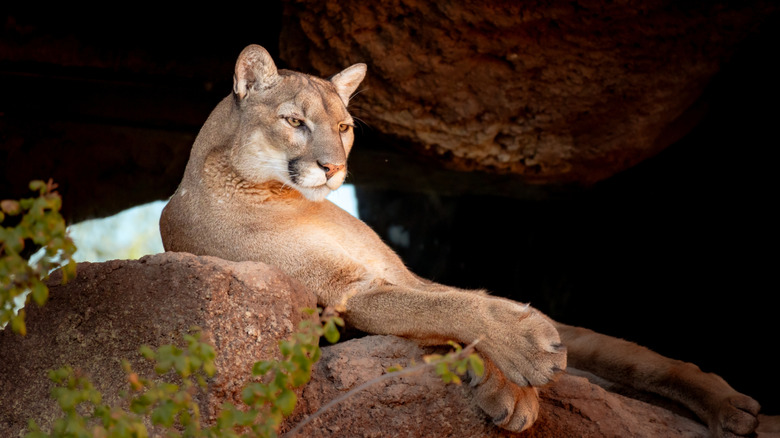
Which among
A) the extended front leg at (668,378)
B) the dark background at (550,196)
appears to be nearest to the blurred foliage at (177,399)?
the extended front leg at (668,378)

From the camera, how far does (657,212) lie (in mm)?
7152

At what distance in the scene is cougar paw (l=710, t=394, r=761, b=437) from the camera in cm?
352

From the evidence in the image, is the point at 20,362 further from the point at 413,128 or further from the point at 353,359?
the point at 413,128

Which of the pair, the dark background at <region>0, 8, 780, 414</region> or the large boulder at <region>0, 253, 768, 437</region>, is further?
the dark background at <region>0, 8, 780, 414</region>

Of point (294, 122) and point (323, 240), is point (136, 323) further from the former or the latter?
point (294, 122)

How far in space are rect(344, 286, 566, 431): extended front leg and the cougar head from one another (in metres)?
0.62

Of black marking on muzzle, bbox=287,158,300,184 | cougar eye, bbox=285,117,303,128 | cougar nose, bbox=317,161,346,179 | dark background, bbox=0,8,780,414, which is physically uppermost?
cougar eye, bbox=285,117,303,128

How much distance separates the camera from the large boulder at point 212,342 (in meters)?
2.74

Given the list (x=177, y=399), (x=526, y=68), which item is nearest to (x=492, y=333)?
(x=177, y=399)

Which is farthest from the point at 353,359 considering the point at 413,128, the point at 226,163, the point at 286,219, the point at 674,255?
the point at 674,255

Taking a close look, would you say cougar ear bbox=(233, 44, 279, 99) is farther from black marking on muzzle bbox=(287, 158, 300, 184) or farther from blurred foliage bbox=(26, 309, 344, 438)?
blurred foliage bbox=(26, 309, 344, 438)

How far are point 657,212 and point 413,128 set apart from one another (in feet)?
8.75

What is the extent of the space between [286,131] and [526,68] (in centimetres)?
254

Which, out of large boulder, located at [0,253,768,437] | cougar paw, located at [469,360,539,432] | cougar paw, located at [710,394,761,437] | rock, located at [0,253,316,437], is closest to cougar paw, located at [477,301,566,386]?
cougar paw, located at [469,360,539,432]
